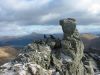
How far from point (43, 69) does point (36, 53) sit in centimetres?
181

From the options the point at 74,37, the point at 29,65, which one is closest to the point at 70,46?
the point at 74,37

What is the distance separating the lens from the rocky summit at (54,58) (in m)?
25.2

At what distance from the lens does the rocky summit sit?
82.5 feet

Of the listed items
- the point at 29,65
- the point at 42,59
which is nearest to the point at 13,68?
the point at 29,65

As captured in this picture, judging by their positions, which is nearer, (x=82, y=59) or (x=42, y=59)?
(x=42, y=59)

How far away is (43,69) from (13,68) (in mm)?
2144

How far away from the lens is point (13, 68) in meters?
25.0

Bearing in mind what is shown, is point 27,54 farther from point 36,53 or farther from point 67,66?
point 67,66

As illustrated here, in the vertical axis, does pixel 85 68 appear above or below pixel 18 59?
below

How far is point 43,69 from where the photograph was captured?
84.9 ft

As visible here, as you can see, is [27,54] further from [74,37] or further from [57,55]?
[74,37]

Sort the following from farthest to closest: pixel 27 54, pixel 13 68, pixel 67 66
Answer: pixel 67 66 → pixel 27 54 → pixel 13 68

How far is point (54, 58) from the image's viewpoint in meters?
28.4

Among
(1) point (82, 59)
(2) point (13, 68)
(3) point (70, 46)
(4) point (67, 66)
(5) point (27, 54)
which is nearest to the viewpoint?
(2) point (13, 68)
